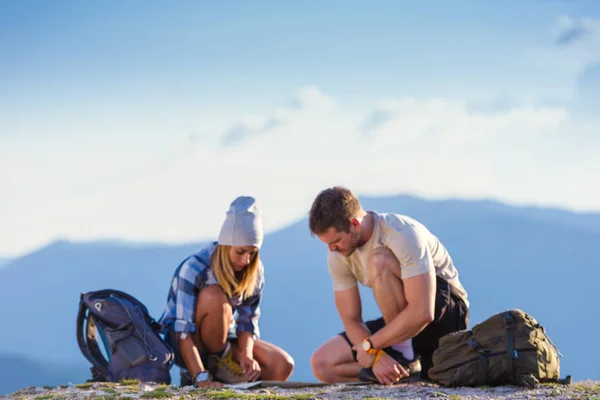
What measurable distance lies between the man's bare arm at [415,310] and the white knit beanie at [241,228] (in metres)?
1.24

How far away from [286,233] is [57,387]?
7642 centimetres

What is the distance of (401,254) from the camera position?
5.30 metres

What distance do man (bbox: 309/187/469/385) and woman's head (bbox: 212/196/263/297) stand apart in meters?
0.69

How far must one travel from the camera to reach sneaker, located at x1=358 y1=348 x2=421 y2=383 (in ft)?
18.0

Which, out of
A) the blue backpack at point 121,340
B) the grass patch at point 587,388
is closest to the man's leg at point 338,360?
the blue backpack at point 121,340

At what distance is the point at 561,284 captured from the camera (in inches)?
3351

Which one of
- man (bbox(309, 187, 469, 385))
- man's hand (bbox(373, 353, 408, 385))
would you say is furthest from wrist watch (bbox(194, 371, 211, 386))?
man's hand (bbox(373, 353, 408, 385))

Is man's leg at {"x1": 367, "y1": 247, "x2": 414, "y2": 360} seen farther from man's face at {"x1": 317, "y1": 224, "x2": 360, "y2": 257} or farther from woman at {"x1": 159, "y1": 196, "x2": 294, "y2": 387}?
woman at {"x1": 159, "y1": 196, "x2": 294, "y2": 387}

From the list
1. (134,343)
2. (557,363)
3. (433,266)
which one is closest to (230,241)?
(134,343)

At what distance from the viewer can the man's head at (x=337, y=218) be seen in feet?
17.4

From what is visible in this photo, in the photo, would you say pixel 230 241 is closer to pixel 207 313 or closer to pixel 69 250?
pixel 207 313

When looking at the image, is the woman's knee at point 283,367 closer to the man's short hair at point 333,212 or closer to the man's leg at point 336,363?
the man's leg at point 336,363

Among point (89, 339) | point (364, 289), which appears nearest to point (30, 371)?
point (364, 289)

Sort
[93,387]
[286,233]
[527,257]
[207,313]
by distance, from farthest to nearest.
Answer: [527,257] → [286,233] → [207,313] → [93,387]
